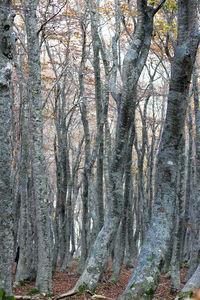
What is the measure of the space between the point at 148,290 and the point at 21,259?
7613 mm

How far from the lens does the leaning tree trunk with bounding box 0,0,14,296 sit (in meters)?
4.96

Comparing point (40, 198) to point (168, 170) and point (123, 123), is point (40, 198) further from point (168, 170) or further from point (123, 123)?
point (168, 170)

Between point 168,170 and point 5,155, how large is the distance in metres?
2.13

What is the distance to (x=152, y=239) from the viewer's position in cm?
469

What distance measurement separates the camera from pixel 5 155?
508cm

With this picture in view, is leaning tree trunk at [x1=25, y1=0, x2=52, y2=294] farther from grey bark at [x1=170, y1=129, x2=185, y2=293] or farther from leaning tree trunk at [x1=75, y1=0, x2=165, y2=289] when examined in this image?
grey bark at [x1=170, y1=129, x2=185, y2=293]

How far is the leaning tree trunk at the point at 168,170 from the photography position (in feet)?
14.9

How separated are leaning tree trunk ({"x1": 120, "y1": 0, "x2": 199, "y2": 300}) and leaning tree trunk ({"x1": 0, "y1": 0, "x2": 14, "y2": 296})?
162 centimetres

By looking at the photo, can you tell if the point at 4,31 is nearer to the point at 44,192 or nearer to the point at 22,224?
the point at 44,192

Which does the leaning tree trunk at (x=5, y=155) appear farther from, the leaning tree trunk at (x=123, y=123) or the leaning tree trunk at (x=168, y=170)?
the leaning tree trunk at (x=123, y=123)

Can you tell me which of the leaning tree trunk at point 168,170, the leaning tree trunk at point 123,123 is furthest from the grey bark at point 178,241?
the leaning tree trunk at point 168,170

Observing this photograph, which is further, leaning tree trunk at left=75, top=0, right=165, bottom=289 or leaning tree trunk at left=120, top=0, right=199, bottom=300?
leaning tree trunk at left=75, top=0, right=165, bottom=289

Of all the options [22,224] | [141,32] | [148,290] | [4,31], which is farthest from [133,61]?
[22,224]

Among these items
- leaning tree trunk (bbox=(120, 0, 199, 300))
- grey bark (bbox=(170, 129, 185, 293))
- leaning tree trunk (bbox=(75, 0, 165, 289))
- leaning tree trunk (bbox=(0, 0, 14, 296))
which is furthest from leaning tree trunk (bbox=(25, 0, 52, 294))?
leaning tree trunk (bbox=(120, 0, 199, 300))
